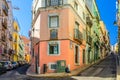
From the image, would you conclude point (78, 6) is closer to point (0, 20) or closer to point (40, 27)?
point (40, 27)

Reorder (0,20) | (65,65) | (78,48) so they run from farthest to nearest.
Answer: (0,20), (78,48), (65,65)

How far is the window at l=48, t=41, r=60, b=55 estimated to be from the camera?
34569 mm

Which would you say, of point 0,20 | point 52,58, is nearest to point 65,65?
point 52,58

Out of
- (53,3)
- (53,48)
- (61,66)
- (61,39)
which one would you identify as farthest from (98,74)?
(53,3)

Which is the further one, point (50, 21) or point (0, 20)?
point (0, 20)

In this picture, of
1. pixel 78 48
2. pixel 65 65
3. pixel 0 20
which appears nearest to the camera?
pixel 65 65

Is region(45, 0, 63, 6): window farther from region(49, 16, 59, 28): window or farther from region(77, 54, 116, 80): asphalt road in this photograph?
region(77, 54, 116, 80): asphalt road

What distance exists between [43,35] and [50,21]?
6.02 feet

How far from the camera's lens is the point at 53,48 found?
34906mm

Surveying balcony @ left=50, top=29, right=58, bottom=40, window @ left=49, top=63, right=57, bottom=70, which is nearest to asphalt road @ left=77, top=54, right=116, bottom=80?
window @ left=49, top=63, right=57, bottom=70

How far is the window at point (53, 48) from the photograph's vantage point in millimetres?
34569

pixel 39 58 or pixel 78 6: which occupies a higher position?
pixel 78 6

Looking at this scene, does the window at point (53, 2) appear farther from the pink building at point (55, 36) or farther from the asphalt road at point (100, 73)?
the asphalt road at point (100, 73)

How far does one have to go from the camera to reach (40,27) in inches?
1395
